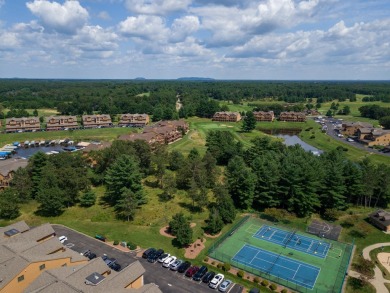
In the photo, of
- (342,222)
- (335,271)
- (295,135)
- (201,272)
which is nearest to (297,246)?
(335,271)

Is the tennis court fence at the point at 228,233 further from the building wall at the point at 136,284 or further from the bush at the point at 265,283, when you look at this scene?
the building wall at the point at 136,284

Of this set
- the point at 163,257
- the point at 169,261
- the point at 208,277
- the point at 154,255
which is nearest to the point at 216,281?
the point at 208,277

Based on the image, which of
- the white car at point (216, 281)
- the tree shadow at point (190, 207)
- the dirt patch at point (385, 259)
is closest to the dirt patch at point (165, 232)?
the tree shadow at point (190, 207)

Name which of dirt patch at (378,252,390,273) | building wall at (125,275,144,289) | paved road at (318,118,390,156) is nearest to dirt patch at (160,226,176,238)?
building wall at (125,275,144,289)

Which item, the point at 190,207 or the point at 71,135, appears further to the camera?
the point at 71,135

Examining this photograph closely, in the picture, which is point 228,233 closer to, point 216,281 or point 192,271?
point 192,271

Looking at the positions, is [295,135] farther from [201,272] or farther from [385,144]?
[201,272]
